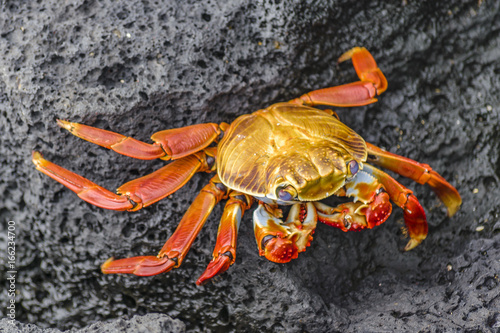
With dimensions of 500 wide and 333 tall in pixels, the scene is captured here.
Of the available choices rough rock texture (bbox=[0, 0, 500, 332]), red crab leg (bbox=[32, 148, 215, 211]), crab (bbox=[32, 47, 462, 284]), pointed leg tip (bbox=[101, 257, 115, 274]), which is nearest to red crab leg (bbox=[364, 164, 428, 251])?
crab (bbox=[32, 47, 462, 284])

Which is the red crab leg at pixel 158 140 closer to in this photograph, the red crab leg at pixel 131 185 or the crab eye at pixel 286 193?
the red crab leg at pixel 131 185

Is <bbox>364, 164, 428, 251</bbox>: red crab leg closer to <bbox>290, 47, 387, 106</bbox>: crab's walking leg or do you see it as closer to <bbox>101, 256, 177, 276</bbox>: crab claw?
<bbox>290, 47, 387, 106</bbox>: crab's walking leg

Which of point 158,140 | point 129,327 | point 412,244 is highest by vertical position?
point 158,140

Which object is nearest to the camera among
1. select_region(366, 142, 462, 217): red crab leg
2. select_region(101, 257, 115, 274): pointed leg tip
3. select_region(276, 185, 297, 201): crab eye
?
select_region(276, 185, 297, 201): crab eye

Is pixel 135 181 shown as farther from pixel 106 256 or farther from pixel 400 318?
pixel 400 318

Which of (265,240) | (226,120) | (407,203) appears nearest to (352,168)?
(407,203)

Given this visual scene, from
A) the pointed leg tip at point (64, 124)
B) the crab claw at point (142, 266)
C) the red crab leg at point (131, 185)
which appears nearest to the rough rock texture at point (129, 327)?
the crab claw at point (142, 266)

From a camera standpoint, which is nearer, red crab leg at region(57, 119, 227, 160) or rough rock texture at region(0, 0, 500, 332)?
red crab leg at region(57, 119, 227, 160)

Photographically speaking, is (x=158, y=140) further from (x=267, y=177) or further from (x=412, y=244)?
(x=412, y=244)
